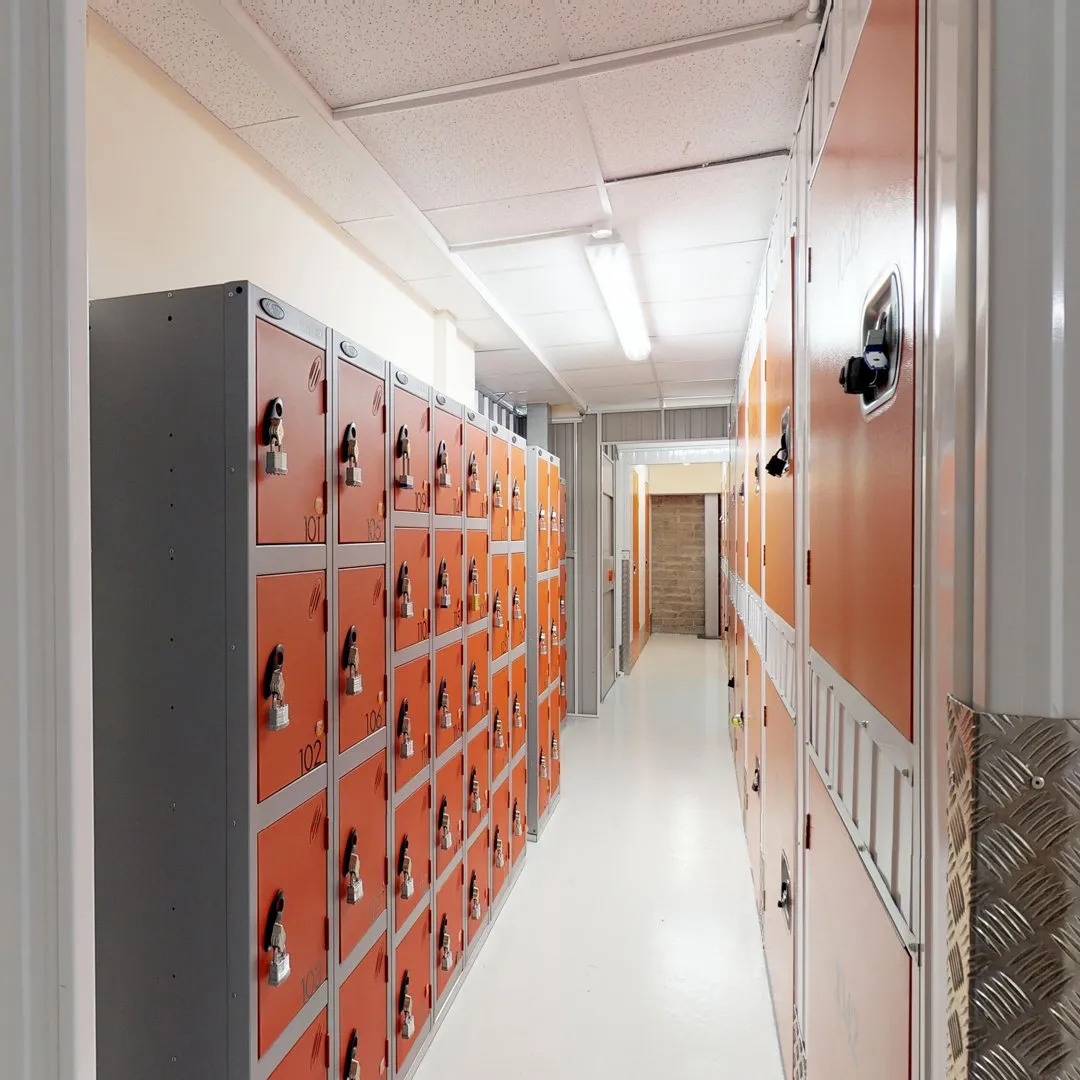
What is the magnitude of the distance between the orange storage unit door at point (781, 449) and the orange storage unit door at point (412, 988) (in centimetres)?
160

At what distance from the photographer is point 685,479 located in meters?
11.3

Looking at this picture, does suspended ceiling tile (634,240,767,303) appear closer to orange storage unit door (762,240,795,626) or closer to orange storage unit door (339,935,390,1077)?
orange storage unit door (762,240,795,626)

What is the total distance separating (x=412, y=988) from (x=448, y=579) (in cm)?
136

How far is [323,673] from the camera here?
1612 millimetres

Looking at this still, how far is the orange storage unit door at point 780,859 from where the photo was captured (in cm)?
190

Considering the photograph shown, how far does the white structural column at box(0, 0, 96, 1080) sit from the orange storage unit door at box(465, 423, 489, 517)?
2.03 meters

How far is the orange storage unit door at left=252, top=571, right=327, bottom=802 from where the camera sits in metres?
1.40

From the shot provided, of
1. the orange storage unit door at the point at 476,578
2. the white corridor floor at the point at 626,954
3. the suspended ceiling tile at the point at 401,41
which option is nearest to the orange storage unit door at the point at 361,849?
the white corridor floor at the point at 626,954

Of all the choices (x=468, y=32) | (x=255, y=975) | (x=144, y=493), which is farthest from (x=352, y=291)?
(x=255, y=975)

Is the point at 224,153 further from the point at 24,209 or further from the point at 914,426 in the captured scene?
the point at 914,426

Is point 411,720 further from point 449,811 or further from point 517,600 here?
point 517,600

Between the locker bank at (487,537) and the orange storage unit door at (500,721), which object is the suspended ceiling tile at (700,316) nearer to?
the locker bank at (487,537)

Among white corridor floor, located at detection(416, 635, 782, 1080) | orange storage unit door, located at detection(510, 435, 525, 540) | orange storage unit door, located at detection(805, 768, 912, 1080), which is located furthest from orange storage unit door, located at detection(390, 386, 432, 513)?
white corridor floor, located at detection(416, 635, 782, 1080)

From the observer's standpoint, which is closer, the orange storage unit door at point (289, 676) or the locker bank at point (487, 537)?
the locker bank at point (487, 537)
